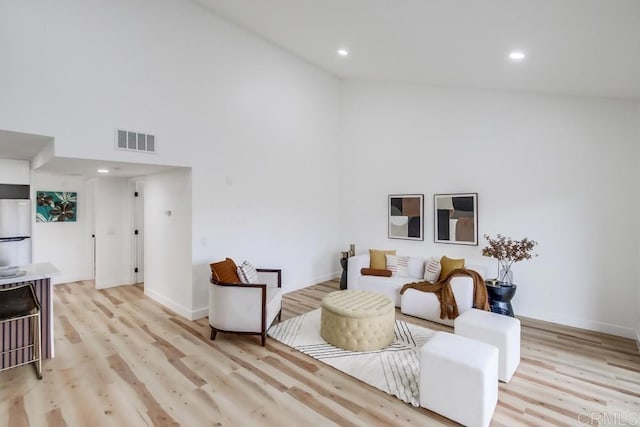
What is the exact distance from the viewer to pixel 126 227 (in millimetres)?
6375

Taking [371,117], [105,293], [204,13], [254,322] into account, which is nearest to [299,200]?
[371,117]

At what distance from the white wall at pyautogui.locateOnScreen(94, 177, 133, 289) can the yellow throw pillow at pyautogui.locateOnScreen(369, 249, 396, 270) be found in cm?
482

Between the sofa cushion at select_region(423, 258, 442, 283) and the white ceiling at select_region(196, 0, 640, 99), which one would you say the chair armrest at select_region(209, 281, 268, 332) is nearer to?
the sofa cushion at select_region(423, 258, 442, 283)

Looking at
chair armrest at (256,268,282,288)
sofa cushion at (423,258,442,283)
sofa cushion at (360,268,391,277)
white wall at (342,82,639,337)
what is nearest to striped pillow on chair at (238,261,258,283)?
chair armrest at (256,268,282,288)

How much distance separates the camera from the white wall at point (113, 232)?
239 inches

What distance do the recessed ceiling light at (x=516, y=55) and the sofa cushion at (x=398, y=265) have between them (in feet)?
10.6

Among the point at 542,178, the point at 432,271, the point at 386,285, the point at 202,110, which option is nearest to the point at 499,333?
the point at 432,271

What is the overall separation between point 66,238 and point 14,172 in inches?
74.5

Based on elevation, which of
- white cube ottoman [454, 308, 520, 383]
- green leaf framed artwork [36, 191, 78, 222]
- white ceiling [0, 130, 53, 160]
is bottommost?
white cube ottoman [454, 308, 520, 383]

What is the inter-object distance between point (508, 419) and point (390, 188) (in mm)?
4277

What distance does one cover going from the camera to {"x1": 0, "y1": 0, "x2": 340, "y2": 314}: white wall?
10.8 ft

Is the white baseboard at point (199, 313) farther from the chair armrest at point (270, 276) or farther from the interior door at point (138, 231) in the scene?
the interior door at point (138, 231)

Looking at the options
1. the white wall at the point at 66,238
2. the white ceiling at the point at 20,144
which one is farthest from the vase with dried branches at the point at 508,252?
the white wall at the point at 66,238

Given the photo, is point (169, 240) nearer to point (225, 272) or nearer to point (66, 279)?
point (225, 272)
